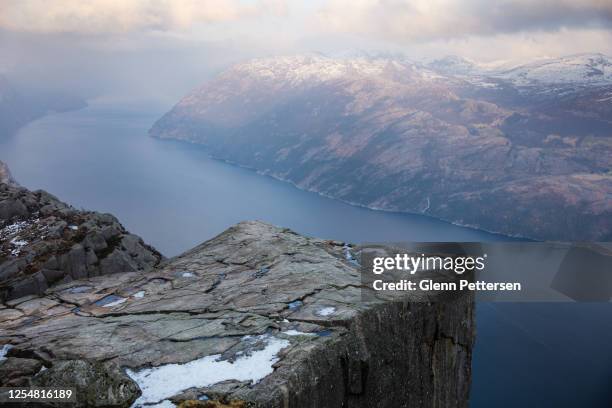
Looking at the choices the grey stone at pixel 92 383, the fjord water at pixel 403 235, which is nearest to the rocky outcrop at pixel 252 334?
the grey stone at pixel 92 383

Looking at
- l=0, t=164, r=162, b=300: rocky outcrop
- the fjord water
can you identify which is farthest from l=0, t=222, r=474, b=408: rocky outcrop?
the fjord water

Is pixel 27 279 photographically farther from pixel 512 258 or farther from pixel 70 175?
pixel 70 175

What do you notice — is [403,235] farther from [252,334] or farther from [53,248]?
[252,334]

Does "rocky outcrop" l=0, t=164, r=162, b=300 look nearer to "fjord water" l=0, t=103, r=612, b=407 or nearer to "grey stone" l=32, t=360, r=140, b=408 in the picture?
"grey stone" l=32, t=360, r=140, b=408

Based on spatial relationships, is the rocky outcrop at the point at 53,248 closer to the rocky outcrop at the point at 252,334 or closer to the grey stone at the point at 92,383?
the rocky outcrop at the point at 252,334

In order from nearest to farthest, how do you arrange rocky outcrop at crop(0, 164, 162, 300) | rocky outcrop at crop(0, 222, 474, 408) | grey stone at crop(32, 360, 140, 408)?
grey stone at crop(32, 360, 140, 408) → rocky outcrop at crop(0, 222, 474, 408) → rocky outcrop at crop(0, 164, 162, 300)

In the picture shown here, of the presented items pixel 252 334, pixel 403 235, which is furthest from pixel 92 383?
pixel 403 235
